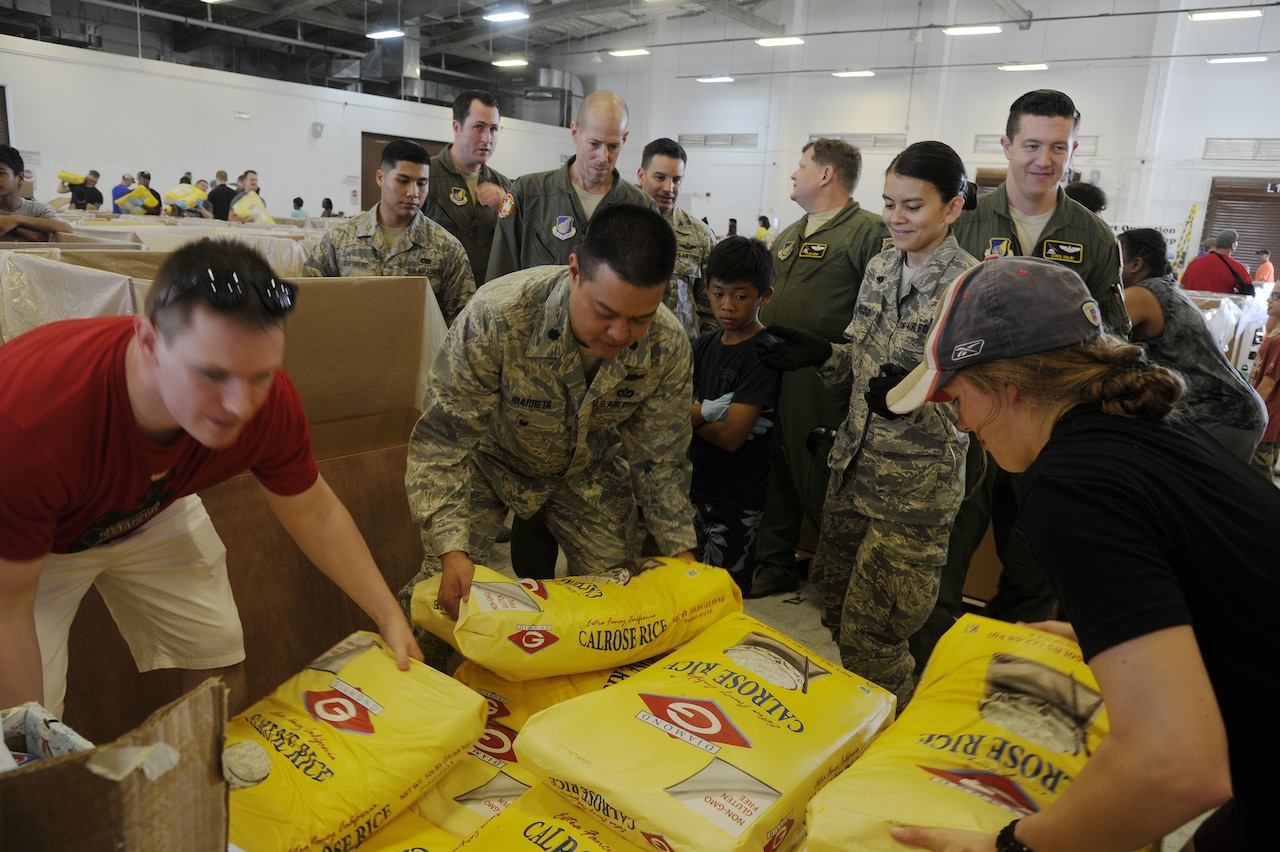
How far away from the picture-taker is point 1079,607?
2.66ft

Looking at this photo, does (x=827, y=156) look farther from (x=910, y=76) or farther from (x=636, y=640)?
(x=910, y=76)

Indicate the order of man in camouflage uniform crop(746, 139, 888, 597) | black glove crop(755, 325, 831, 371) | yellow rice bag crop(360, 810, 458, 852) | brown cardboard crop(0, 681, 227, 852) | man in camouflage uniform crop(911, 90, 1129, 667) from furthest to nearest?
man in camouflage uniform crop(746, 139, 888, 597) < man in camouflage uniform crop(911, 90, 1129, 667) < black glove crop(755, 325, 831, 371) < yellow rice bag crop(360, 810, 458, 852) < brown cardboard crop(0, 681, 227, 852)

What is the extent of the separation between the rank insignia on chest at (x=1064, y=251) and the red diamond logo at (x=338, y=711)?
2365mm

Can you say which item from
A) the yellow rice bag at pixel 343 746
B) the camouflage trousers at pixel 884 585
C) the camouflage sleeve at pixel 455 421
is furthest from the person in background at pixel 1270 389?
the yellow rice bag at pixel 343 746

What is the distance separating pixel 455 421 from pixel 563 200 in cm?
173

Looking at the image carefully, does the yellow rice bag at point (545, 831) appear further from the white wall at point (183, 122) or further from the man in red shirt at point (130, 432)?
the white wall at point (183, 122)

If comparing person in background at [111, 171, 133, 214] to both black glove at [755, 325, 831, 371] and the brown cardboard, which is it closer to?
black glove at [755, 325, 831, 371]

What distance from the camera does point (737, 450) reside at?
271 cm

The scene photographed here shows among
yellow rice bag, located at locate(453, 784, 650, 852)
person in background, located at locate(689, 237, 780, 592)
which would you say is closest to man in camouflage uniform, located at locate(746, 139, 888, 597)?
person in background, located at locate(689, 237, 780, 592)

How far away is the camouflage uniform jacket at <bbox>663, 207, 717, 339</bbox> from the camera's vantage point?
340 centimetres

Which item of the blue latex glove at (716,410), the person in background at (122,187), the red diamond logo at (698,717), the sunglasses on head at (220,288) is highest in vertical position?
the person in background at (122,187)

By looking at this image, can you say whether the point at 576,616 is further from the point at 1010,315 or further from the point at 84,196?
the point at 84,196

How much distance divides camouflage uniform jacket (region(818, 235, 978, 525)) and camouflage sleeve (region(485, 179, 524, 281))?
1.64 m

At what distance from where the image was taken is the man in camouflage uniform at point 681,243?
3.39 meters
